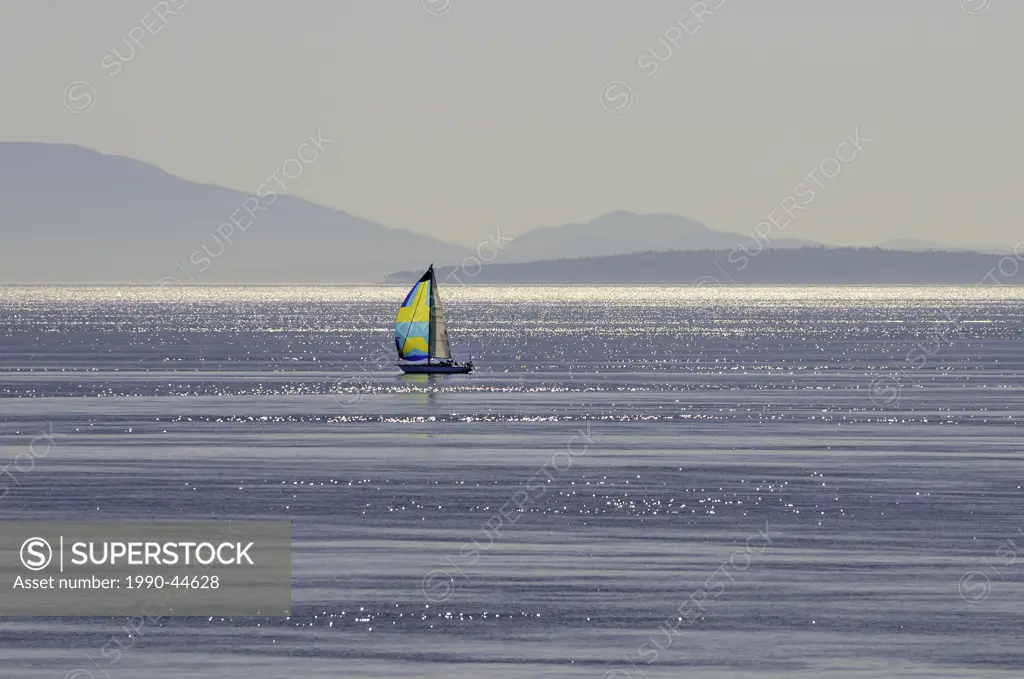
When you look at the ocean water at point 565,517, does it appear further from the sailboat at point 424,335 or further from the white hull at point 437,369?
the sailboat at point 424,335

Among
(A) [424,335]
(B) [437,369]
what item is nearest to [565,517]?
(B) [437,369]

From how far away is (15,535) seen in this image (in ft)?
147

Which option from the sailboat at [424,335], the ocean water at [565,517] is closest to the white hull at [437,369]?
the sailboat at [424,335]

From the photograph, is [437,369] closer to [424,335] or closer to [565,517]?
[424,335]

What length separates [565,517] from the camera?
49.2 m

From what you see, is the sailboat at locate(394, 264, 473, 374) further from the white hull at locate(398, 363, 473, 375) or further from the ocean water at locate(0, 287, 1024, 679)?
the ocean water at locate(0, 287, 1024, 679)

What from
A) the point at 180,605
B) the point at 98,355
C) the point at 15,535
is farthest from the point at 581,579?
the point at 98,355

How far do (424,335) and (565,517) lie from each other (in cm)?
7621

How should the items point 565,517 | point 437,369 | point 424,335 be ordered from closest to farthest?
point 565,517, point 437,369, point 424,335

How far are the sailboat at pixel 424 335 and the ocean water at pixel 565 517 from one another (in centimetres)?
1459

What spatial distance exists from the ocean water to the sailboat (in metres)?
14.6

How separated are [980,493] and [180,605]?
2706 centimetres

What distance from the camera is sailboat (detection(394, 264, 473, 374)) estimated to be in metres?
122

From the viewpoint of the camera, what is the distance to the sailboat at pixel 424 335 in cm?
12250
